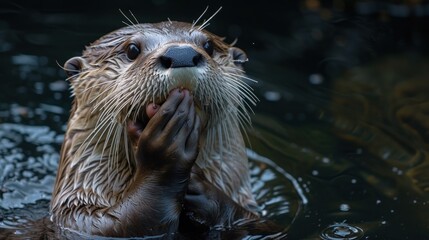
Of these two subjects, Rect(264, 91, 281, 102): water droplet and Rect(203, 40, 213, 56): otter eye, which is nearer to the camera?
Rect(203, 40, 213, 56): otter eye

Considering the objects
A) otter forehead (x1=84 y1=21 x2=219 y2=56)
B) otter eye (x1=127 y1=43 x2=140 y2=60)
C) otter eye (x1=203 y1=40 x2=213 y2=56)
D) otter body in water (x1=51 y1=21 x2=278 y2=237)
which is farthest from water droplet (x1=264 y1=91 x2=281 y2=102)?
otter eye (x1=127 y1=43 x2=140 y2=60)

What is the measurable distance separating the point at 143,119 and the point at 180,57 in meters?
0.48

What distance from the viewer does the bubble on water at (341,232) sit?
4809 millimetres

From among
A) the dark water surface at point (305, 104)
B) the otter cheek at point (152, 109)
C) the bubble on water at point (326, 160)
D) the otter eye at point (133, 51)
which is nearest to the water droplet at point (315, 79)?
the dark water surface at point (305, 104)

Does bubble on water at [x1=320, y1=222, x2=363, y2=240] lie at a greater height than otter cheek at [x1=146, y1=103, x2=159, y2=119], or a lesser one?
greater

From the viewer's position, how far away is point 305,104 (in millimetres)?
6691

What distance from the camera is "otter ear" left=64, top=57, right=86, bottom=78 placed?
184 inches

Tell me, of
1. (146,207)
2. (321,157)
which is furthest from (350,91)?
(146,207)

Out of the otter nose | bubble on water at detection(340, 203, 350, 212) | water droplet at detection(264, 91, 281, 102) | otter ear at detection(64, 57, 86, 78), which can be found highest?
water droplet at detection(264, 91, 281, 102)

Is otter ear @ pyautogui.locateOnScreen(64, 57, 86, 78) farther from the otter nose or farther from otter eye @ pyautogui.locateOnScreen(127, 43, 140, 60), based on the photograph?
the otter nose

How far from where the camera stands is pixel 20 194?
5.41 m

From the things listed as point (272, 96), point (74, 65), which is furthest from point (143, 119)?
point (272, 96)

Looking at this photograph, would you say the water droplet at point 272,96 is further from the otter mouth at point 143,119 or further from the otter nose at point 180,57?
the otter nose at point 180,57

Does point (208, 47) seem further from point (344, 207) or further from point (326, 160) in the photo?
point (326, 160)
